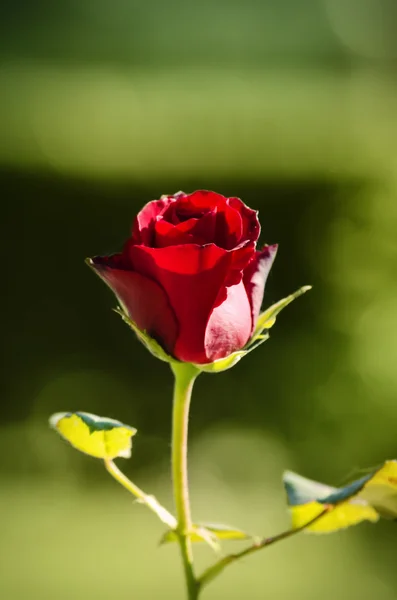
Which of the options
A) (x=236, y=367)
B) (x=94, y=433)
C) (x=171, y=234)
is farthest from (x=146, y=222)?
(x=236, y=367)

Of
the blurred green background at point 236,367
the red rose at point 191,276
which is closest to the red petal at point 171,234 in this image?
the red rose at point 191,276

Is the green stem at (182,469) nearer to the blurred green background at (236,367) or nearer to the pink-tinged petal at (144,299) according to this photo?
the pink-tinged petal at (144,299)

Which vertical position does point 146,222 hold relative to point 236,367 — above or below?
above

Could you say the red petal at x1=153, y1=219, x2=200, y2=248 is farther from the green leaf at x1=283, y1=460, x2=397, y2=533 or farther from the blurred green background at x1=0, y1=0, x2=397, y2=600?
the blurred green background at x1=0, y1=0, x2=397, y2=600

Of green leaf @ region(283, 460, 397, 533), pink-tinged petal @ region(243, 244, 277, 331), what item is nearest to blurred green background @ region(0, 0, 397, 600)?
green leaf @ region(283, 460, 397, 533)

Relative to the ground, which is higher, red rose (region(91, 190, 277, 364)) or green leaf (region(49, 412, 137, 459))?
red rose (region(91, 190, 277, 364))

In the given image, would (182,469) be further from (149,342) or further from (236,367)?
(236,367)
